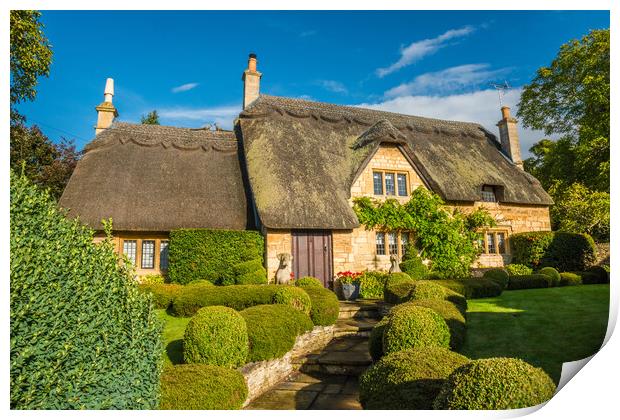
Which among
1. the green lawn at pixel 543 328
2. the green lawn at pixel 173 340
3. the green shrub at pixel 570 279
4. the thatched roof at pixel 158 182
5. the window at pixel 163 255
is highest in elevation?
the thatched roof at pixel 158 182

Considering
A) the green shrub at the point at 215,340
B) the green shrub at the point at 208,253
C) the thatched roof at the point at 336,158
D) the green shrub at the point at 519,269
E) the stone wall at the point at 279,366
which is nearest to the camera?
the green shrub at the point at 215,340

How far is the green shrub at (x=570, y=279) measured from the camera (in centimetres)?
1273

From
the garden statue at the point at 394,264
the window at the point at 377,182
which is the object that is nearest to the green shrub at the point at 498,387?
the garden statue at the point at 394,264

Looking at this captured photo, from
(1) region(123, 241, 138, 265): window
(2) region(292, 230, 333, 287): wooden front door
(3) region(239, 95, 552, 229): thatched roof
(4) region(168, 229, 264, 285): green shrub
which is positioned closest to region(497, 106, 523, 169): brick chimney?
(3) region(239, 95, 552, 229): thatched roof

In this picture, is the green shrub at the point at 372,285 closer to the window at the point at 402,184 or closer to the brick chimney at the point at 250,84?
the window at the point at 402,184

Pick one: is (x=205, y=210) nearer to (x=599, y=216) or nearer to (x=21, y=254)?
(x=21, y=254)

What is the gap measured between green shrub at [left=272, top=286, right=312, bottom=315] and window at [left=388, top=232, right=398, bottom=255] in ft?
23.6

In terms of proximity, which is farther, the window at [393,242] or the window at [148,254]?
the window at [393,242]

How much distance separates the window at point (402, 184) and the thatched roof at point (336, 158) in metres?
0.79

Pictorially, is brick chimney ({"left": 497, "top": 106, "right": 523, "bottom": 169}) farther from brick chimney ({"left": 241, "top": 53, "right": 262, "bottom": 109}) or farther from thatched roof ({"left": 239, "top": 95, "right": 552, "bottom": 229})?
brick chimney ({"left": 241, "top": 53, "right": 262, "bottom": 109})

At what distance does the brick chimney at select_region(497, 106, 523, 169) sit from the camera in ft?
69.5

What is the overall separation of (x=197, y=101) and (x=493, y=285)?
9.95 m

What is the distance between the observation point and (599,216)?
49.5 feet
